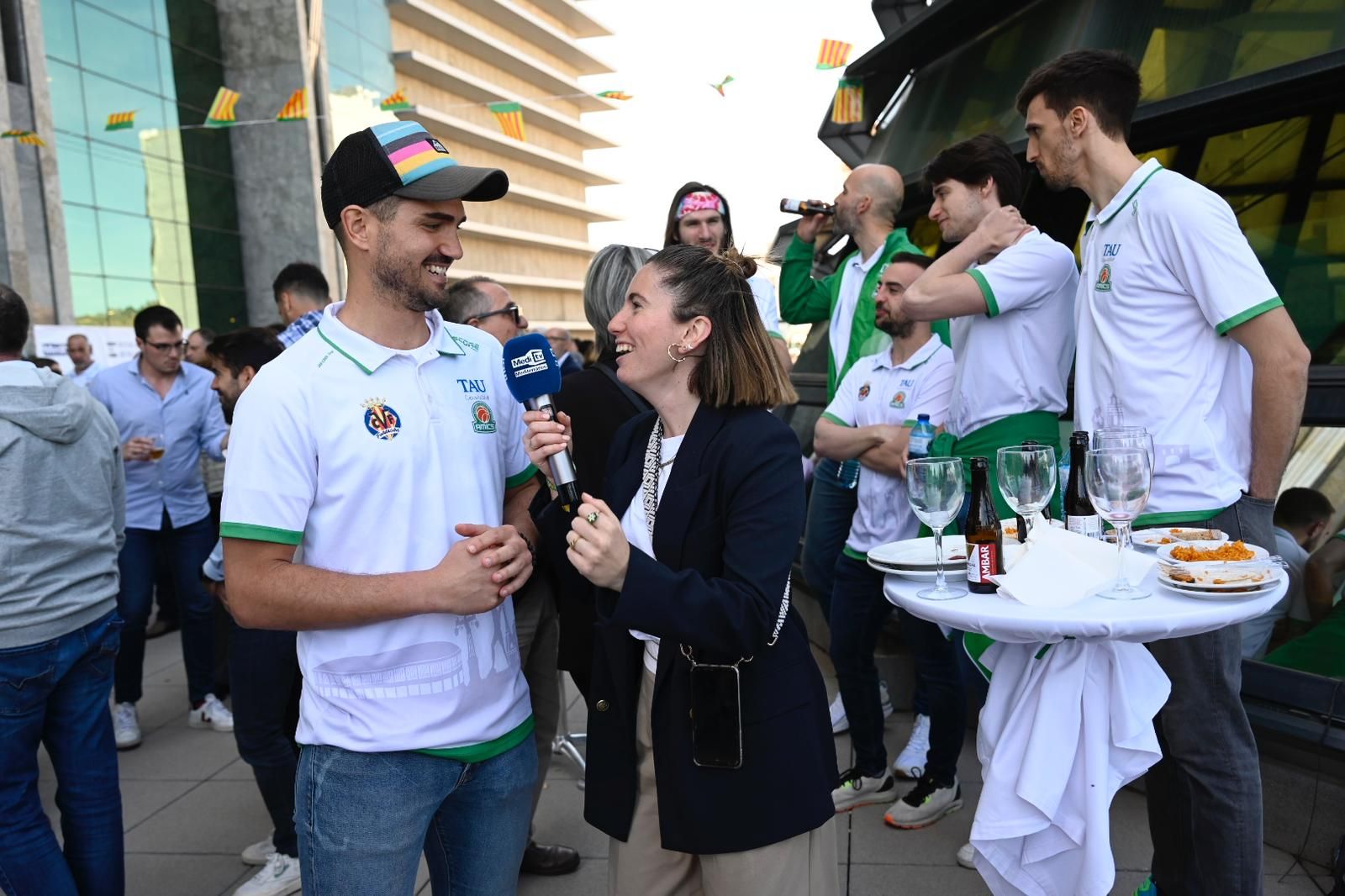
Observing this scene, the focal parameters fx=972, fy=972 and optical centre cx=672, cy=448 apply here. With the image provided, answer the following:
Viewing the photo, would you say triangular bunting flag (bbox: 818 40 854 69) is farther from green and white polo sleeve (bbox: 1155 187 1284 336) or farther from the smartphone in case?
the smartphone in case

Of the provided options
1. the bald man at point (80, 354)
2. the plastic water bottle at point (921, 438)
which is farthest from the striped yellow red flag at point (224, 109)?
the plastic water bottle at point (921, 438)

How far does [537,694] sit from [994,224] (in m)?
2.41

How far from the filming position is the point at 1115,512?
2.44 m

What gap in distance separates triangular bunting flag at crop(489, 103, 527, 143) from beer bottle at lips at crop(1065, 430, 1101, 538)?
45.8ft

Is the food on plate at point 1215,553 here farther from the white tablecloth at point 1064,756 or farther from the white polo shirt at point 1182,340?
the white polo shirt at point 1182,340

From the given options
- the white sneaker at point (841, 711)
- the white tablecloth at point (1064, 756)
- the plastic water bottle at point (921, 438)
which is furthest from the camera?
the white sneaker at point (841, 711)

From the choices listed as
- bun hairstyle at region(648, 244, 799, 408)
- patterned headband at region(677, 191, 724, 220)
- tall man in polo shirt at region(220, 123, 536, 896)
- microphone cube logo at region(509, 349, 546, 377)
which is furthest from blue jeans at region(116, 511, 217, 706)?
bun hairstyle at region(648, 244, 799, 408)

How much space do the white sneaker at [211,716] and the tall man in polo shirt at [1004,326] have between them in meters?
4.54

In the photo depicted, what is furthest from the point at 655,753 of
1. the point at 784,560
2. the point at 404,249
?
the point at 404,249

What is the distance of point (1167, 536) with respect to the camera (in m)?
2.67

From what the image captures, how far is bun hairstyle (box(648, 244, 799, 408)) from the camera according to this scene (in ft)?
→ 7.32

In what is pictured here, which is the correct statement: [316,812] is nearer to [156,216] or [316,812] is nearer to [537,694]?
[537,694]

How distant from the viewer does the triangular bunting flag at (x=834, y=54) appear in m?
9.02

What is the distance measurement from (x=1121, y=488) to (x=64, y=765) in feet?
11.4
